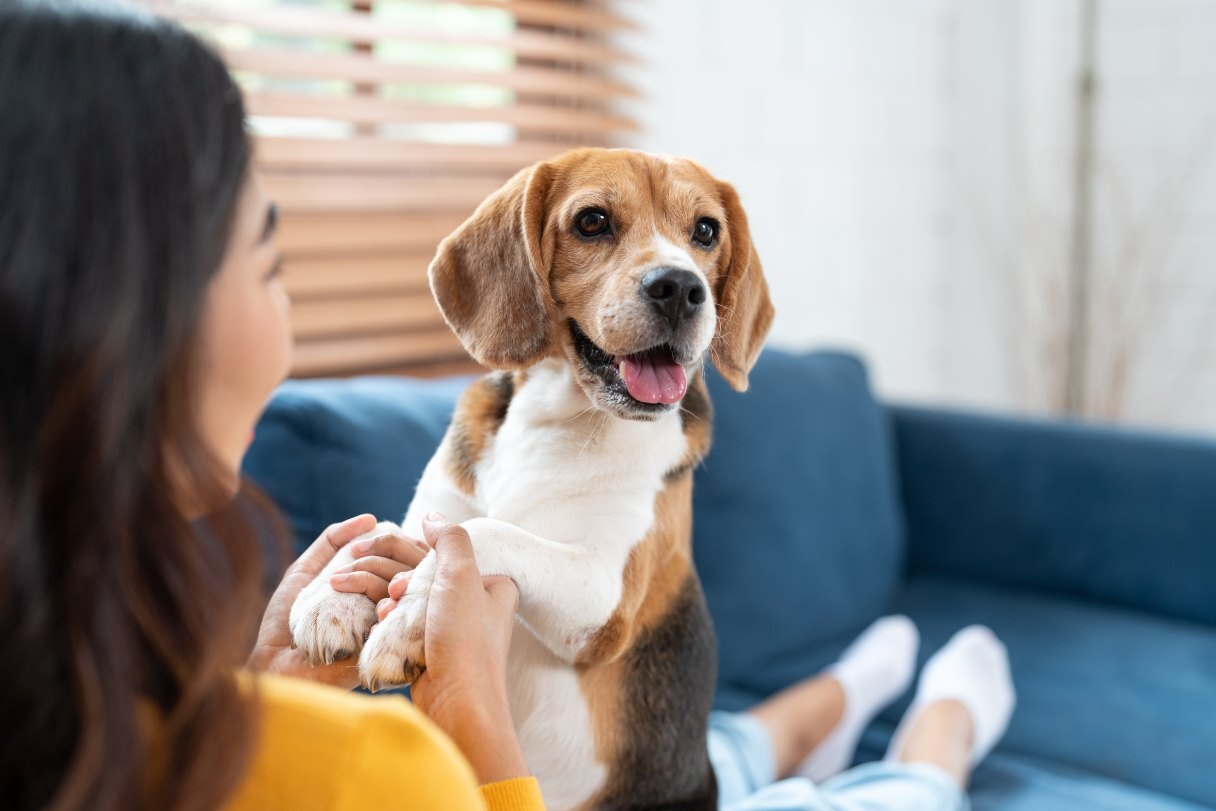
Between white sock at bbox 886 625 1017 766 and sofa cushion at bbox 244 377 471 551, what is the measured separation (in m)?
0.95

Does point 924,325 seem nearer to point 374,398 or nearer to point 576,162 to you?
point 374,398

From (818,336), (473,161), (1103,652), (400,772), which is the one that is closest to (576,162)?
(400,772)

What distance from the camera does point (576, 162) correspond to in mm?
1043

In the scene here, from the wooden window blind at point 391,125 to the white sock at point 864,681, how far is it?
0.88 metres

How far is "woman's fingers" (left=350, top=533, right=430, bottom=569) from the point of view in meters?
0.96

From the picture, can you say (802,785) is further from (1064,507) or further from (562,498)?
(1064,507)

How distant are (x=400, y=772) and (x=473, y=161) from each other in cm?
168

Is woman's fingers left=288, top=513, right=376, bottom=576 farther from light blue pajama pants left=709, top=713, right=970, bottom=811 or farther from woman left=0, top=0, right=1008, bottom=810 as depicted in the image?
light blue pajama pants left=709, top=713, right=970, bottom=811

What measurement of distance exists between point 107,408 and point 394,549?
34 cm

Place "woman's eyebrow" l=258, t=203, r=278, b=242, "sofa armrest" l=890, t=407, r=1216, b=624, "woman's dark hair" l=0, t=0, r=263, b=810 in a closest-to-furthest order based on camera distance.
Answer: "woman's dark hair" l=0, t=0, r=263, b=810, "woman's eyebrow" l=258, t=203, r=278, b=242, "sofa armrest" l=890, t=407, r=1216, b=624

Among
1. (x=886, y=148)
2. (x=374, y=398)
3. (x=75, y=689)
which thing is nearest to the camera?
(x=75, y=689)

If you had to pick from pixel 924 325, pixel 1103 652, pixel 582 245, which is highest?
pixel 582 245

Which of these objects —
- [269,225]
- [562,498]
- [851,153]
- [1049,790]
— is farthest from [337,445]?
[851,153]

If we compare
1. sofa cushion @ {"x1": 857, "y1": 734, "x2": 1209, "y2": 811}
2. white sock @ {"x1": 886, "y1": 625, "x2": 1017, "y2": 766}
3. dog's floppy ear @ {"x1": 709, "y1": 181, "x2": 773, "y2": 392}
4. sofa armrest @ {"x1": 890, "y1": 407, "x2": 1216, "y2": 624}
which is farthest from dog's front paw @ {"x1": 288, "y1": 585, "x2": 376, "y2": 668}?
sofa armrest @ {"x1": 890, "y1": 407, "x2": 1216, "y2": 624}
